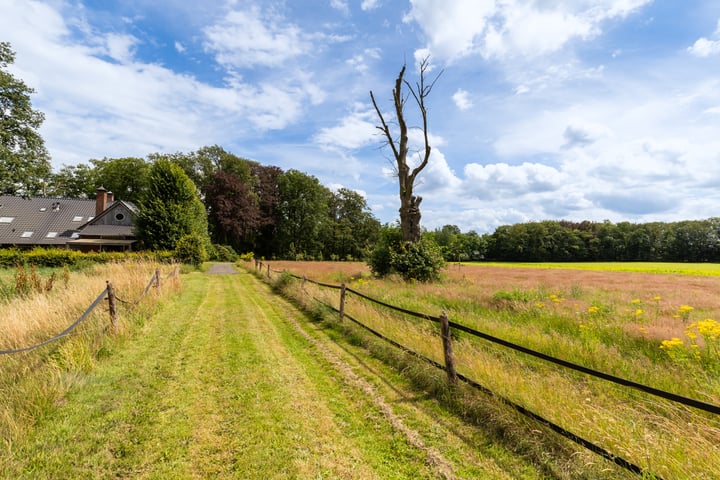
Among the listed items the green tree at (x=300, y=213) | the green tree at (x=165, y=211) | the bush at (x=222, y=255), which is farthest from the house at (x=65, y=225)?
the green tree at (x=300, y=213)

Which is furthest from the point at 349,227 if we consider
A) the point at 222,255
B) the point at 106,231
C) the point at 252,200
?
the point at 106,231

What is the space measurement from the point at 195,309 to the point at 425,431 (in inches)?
350

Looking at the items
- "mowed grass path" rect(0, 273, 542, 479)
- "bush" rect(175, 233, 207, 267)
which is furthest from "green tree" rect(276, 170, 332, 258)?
"mowed grass path" rect(0, 273, 542, 479)

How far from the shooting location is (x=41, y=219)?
37.0m

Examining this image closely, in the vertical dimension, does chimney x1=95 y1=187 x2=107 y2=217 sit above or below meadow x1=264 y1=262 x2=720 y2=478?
above

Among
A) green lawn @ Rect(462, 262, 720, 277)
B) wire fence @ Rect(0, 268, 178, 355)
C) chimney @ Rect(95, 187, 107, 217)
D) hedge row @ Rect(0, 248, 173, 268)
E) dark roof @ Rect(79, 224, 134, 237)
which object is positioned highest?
chimney @ Rect(95, 187, 107, 217)

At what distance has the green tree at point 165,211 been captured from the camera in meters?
25.6

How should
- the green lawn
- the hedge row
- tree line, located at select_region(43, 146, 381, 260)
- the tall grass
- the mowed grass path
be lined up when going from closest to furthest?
the mowed grass path < the tall grass < the hedge row < the green lawn < tree line, located at select_region(43, 146, 381, 260)

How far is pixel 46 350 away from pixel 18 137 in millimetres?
21480

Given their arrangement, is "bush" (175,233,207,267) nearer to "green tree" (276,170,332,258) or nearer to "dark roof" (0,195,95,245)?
"dark roof" (0,195,95,245)

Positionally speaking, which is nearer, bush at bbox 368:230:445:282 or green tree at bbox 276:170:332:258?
bush at bbox 368:230:445:282

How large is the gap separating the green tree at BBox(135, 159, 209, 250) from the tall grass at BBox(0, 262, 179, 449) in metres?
18.6

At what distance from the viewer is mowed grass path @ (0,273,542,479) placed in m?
3.07

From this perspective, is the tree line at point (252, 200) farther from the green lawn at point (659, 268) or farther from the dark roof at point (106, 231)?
the green lawn at point (659, 268)
